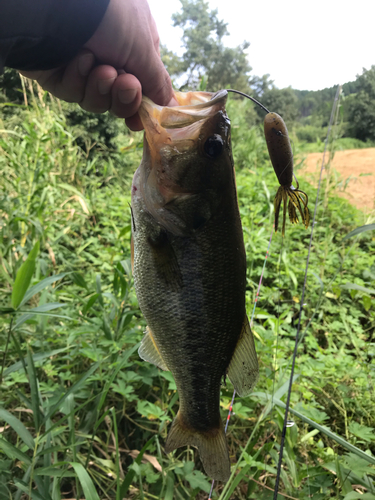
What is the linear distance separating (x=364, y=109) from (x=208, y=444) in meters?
25.8

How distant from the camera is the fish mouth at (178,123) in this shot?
102 cm

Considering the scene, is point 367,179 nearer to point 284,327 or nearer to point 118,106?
point 284,327

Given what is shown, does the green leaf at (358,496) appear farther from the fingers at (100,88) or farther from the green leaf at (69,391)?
the fingers at (100,88)

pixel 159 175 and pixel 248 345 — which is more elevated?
pixel 159 175

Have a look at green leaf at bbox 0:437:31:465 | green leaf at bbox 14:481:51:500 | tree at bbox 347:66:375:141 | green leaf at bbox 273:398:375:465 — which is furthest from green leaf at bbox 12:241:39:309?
tree at bbox 347:66:375:141

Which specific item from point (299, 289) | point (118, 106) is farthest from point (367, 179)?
point (118, 106)

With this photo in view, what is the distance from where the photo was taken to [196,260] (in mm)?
1031

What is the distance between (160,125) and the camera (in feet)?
3.49

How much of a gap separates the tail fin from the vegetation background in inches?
11.5

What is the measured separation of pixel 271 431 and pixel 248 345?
121 cm

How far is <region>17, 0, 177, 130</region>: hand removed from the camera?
1.13 meters

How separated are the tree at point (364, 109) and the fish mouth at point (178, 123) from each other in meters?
20.5

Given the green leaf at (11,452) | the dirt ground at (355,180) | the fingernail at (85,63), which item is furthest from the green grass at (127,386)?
the dirt ground at (355,180)

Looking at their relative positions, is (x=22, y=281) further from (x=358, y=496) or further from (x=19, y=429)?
(x=358, y=496)
